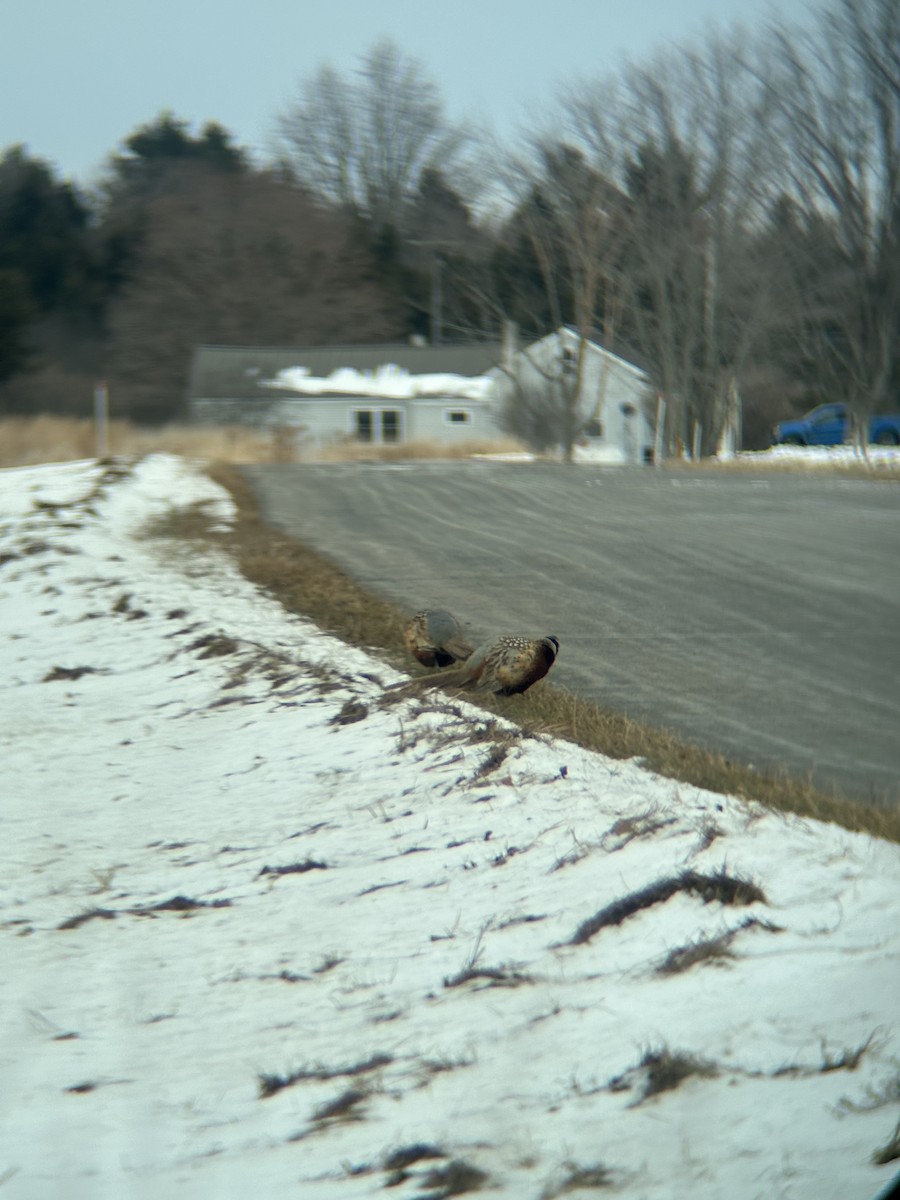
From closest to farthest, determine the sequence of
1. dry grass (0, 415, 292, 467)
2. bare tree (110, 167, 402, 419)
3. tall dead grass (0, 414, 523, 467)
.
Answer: dry grass (0, 415, 292, 467) → tall dead grass (0, 414, 523, 467) → bare tree (110, 167, 402, 419)

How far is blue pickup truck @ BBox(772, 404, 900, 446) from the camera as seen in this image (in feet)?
127

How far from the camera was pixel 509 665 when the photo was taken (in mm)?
6684

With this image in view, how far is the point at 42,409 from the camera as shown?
4953cm

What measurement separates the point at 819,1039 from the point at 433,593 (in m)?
7.06

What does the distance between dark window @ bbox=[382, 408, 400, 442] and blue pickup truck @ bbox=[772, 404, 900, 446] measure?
44.5 ft

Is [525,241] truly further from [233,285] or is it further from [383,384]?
[233,285]

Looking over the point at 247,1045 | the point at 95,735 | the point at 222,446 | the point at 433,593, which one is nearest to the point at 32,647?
the point at 95,735

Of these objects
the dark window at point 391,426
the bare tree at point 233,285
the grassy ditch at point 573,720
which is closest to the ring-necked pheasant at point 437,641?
the grassy ditch at point 573,720

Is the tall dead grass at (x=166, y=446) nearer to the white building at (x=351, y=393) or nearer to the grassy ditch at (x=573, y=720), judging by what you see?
the white building at (x=351, y=393)

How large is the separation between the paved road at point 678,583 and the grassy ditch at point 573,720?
300 mm

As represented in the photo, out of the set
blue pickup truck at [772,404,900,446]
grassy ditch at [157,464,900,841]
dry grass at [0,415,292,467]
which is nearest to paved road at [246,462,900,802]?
grassy ditch at [157,464,900,841]

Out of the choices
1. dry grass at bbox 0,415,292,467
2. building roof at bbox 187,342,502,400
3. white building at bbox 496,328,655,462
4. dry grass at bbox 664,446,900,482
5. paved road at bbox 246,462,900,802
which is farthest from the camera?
building roof at bbox 187,342,502,400

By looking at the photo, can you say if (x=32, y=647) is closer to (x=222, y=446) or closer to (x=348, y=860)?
(x=348, y=860)

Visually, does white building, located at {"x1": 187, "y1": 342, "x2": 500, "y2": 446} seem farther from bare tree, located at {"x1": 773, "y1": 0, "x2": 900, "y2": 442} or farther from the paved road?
the paved road
